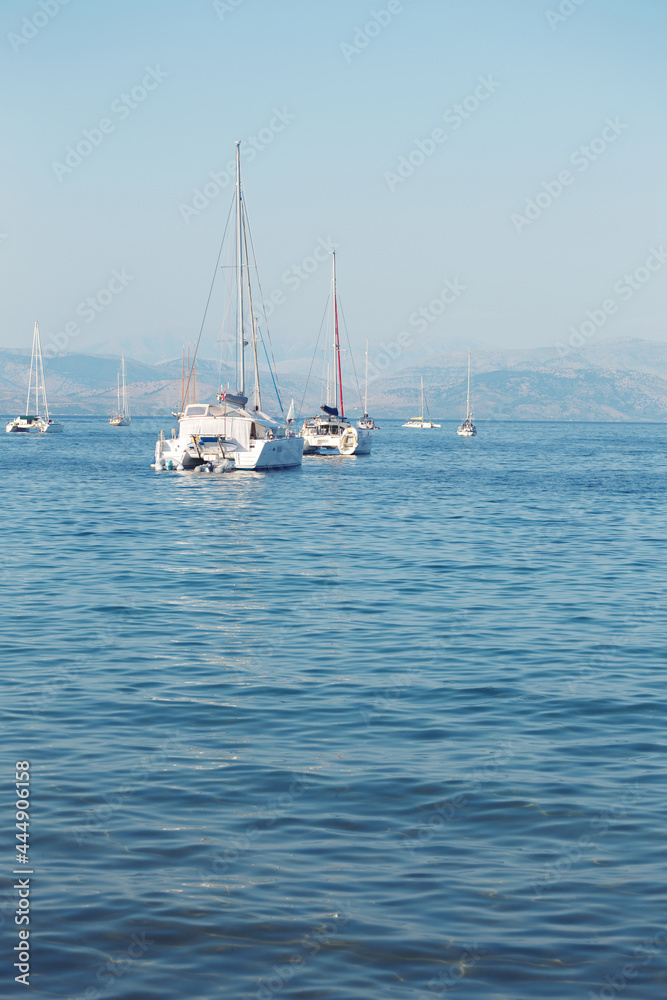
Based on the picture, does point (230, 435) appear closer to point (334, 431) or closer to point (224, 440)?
point (224, 440)

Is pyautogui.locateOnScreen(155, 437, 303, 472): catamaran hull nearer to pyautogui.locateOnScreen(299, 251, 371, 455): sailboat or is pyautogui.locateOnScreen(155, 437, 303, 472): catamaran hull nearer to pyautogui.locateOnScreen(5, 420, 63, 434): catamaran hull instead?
pyautogui.locateOnScreen(299, 251, 371, 455): sailboat

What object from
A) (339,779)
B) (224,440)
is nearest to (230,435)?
(224,440)

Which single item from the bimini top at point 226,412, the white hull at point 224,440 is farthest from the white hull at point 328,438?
the white hull at point 224,440

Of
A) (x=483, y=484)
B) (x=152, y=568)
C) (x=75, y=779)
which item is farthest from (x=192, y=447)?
(x=75, y=779)

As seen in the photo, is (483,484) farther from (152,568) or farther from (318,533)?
(152,568)

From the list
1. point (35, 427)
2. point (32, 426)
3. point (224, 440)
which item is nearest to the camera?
point (224, 440)

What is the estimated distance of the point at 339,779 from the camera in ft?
33.9

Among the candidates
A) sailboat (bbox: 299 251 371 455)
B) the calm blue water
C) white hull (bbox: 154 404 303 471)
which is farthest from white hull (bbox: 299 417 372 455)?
the calm blue water

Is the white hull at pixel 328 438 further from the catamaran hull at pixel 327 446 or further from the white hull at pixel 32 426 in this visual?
the white hull at pixel 32 426

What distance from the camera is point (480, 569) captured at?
1009 inches

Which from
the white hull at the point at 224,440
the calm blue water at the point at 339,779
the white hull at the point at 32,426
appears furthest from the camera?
the white hull at the point at 32,426

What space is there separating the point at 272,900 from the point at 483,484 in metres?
54.6

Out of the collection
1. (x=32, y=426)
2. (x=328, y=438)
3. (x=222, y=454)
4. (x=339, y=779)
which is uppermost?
(x=32, y=426)

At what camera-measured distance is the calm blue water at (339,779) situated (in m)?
7.14
